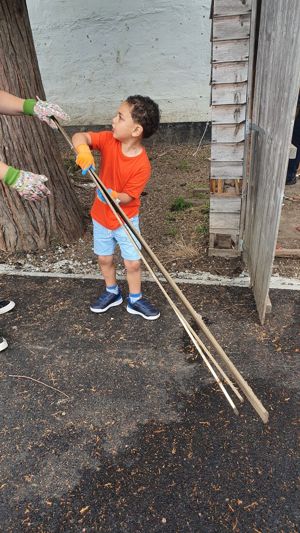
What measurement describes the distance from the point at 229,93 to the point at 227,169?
0.60 meters

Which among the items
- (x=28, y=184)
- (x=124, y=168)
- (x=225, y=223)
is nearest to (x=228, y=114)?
(x=225, y=223)

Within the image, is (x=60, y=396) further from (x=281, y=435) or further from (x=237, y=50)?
(x=237, y=50)

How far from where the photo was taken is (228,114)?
134 inches

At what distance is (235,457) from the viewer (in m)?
2.17

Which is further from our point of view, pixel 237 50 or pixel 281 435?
pixel 237 50

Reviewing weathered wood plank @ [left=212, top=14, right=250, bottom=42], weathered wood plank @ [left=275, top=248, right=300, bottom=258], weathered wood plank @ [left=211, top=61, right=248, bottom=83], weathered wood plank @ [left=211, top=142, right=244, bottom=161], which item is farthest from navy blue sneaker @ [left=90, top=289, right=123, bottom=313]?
weathered wood plank @ [left=212, top=14, right=250, bottom=42]

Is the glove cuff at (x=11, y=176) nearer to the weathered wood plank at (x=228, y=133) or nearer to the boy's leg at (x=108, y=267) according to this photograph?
the boy's leg at (x=108, y=267)

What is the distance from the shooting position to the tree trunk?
143 inches

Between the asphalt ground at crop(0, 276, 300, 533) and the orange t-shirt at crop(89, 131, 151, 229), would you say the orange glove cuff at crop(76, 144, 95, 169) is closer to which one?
the orange t-shirt at crop(89, 131, 151, 229)

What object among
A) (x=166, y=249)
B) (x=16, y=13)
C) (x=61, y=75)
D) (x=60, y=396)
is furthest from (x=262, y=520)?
(x=61, y=75)

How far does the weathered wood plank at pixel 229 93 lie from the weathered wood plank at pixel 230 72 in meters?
0.04

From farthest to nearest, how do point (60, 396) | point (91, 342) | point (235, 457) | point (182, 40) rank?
point (182, 40)
point (91, 342)
point (60, 396)
point (235, 457)

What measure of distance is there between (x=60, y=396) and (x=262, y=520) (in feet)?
4.29

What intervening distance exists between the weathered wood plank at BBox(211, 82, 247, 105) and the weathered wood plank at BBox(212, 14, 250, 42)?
0.32 m
